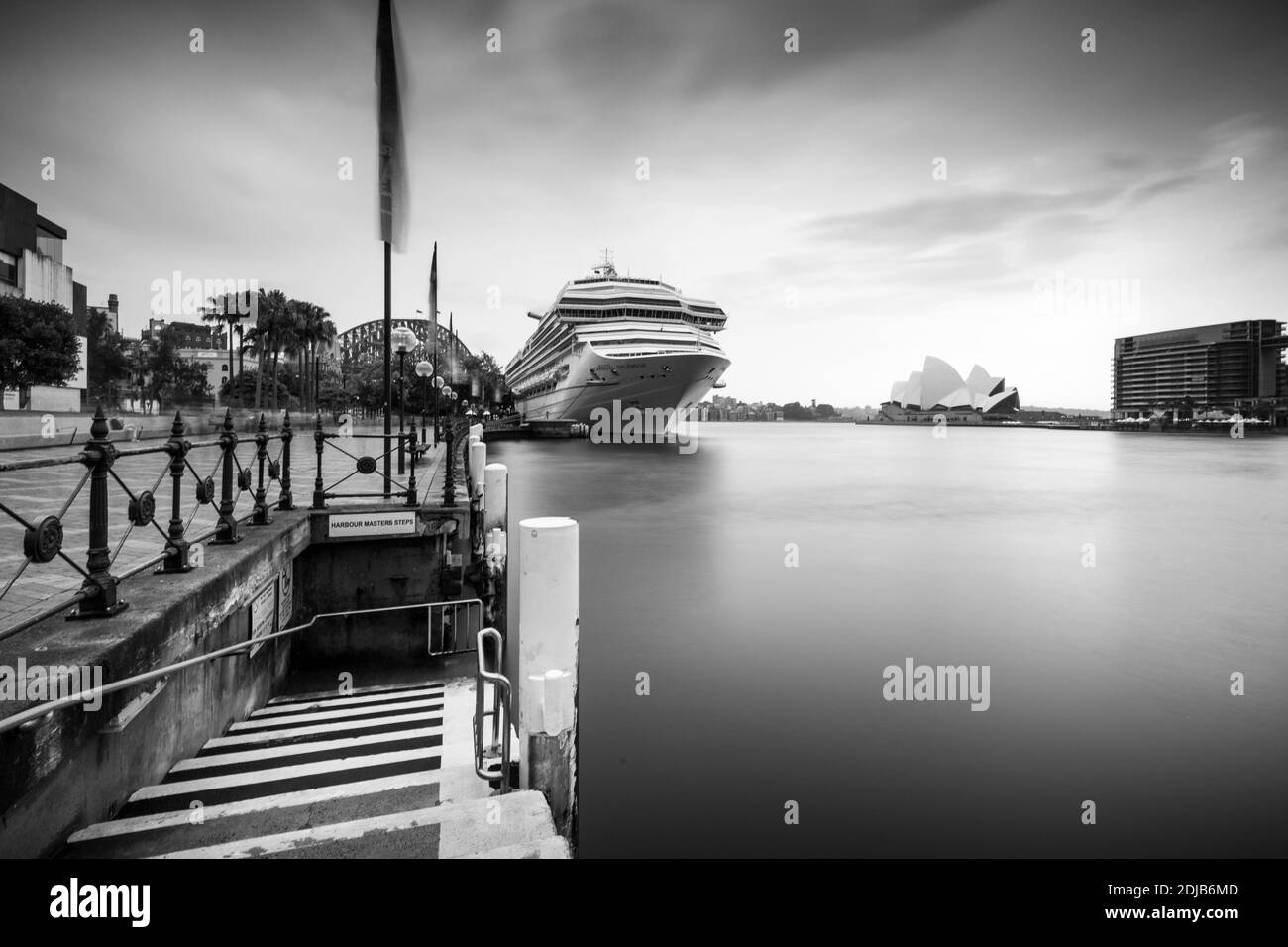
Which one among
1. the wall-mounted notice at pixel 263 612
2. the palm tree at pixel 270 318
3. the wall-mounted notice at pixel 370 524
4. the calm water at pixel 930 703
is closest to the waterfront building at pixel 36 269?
the palm tree at pixel 270 318

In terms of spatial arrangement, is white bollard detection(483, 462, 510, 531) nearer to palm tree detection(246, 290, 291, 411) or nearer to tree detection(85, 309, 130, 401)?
palm tree detection(246, 290, 291, 411)

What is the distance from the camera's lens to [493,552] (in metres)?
11.9

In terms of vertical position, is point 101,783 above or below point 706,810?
above

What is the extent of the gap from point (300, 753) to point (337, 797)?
168cm

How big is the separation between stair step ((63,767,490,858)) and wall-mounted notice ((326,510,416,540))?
5.90 m

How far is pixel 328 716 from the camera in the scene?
6785mm

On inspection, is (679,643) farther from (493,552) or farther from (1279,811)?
(1279,811)

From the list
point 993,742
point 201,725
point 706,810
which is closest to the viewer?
point 201,725

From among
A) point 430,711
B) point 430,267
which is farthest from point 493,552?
point 430,267

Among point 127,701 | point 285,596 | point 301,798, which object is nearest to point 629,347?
point 285,596

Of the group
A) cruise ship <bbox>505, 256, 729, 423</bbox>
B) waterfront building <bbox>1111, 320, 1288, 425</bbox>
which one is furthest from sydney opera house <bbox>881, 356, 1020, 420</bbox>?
cruise ship <bbox>505, 256, 729, 423</bbox>

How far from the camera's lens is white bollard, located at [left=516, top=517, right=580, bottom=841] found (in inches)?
152

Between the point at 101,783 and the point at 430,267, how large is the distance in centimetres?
2409
